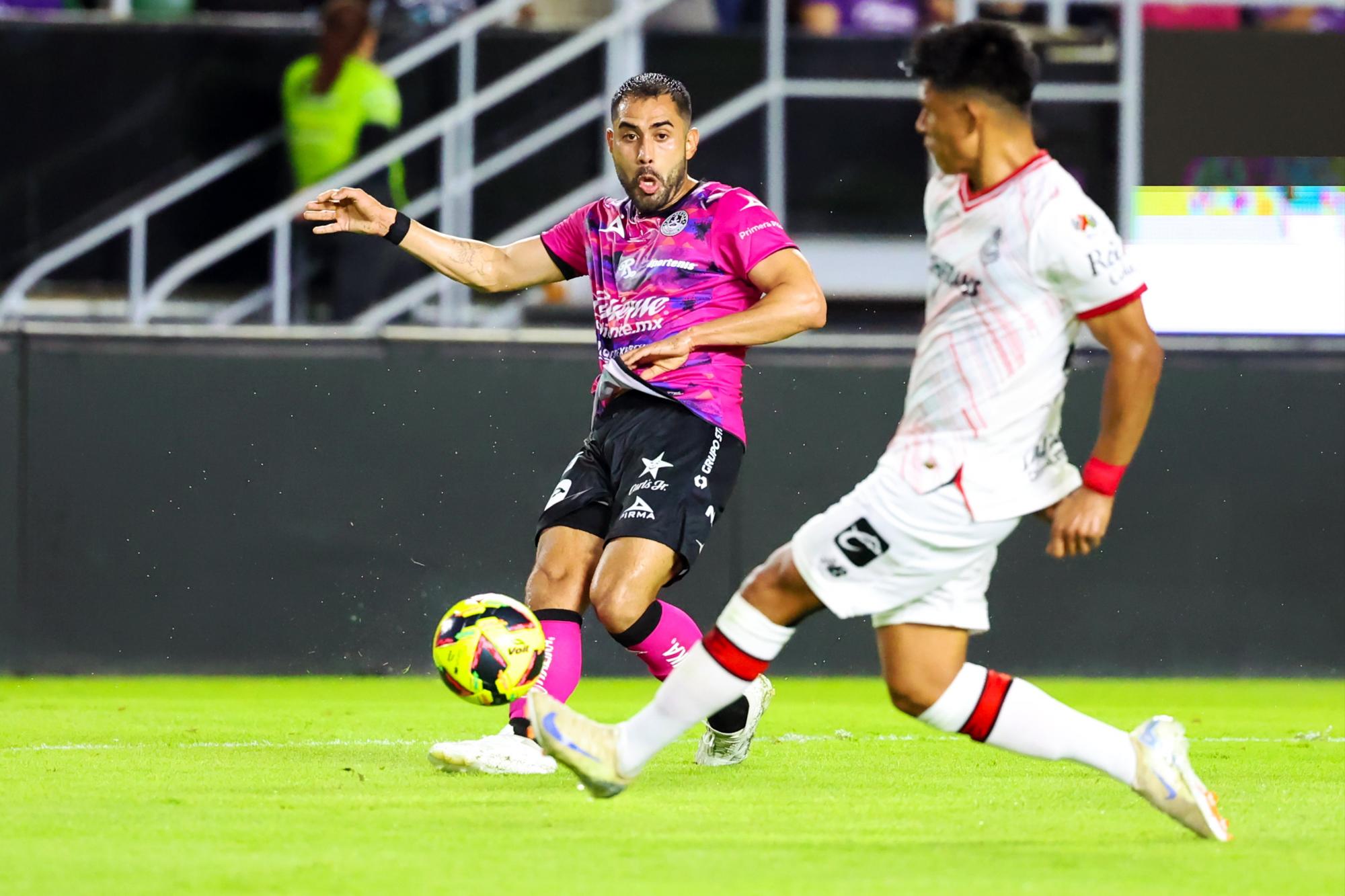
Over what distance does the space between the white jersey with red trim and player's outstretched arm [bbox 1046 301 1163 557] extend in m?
0.07

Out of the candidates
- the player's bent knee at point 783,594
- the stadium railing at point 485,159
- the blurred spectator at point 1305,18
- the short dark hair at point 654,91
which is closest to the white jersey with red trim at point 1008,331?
the player's bent knee at point 783,594

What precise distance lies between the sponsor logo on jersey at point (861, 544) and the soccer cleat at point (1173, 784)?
838 mm

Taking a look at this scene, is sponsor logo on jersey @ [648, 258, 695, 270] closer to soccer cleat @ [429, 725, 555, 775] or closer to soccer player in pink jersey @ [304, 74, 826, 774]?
soccer player in pink jersey @ [304, 74, 826, 774]

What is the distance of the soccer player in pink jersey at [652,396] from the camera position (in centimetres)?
659

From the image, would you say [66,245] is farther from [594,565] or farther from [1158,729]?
[1158,729]

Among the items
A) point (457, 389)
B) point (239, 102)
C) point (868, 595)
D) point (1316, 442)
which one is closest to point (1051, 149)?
point (1316, 442)

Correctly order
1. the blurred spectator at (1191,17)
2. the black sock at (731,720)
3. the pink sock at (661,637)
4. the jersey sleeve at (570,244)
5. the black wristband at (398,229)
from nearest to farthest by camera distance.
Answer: the pink sock at (661,637) → the black sock at (731,720) → the black wristband at (398,229) → the jersey sleeve at (570,244) → the blurred spectator at (1191,17)

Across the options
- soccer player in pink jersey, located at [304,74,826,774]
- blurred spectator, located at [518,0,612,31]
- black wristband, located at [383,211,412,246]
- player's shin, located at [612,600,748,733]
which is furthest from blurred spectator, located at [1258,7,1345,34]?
player's shin, located at [612,600,748,733]

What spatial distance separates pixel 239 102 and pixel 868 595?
754 centimetres

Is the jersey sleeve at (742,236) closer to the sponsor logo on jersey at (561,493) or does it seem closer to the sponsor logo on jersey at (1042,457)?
the sponsor logo on jersey at (561,493)

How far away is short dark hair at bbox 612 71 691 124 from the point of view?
271 inches

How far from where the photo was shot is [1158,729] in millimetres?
5348

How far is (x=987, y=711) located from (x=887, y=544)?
55cm

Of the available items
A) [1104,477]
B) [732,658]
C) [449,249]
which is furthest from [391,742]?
[1104,477]
